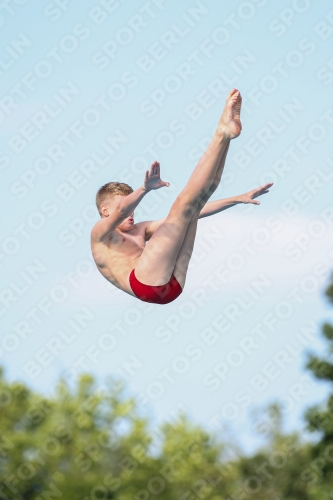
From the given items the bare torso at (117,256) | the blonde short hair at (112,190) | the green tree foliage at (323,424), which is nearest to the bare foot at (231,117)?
the blonde short hair at (112,190)

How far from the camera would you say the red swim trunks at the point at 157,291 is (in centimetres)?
808

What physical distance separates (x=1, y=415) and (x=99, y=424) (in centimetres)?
392

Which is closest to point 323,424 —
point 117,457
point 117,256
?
point 117,457

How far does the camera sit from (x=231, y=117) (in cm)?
757

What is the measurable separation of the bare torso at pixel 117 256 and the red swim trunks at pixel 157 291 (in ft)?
0.41

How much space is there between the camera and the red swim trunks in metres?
8.08

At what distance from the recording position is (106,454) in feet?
109

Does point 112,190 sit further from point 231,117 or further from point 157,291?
point 231,117

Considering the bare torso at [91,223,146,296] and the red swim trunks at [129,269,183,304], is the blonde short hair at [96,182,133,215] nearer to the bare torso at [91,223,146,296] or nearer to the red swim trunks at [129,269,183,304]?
the bare torso at [91,223,146,296]

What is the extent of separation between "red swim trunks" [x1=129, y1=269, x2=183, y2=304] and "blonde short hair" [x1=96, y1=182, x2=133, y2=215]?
2.62ft

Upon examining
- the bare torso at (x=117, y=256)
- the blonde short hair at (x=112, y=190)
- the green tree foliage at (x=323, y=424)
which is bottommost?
the green tree foliage at (x=323, y=424)

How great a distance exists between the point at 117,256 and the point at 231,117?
66.1 inches

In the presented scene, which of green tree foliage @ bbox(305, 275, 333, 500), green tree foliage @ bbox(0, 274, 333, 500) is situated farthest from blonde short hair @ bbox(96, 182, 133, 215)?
green tree foliage @ bbox(0, 274, 333, 500)

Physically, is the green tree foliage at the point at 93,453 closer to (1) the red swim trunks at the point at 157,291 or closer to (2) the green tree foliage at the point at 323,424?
(2) the green tree foliage at the point at 323,424
